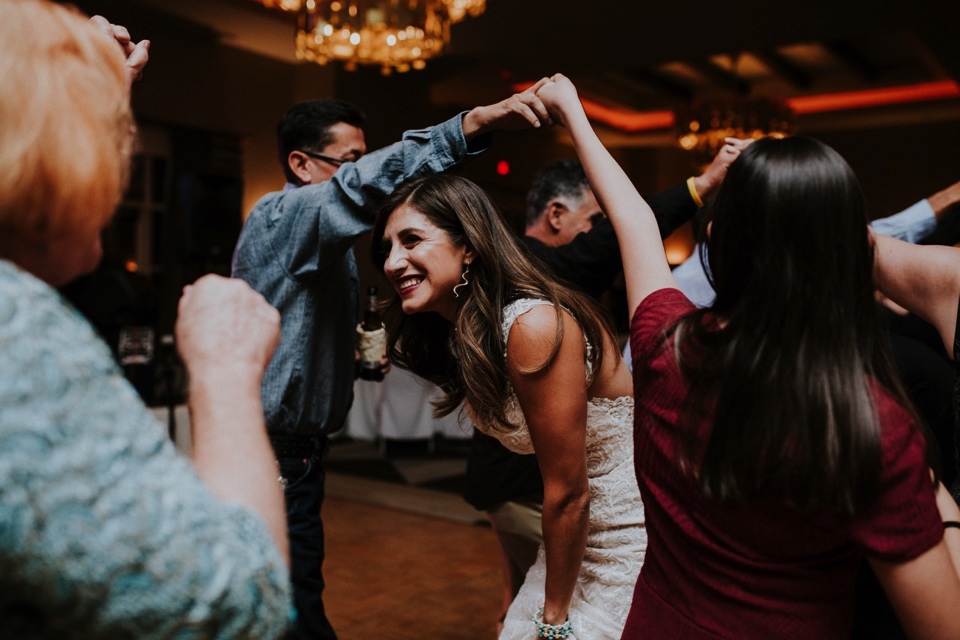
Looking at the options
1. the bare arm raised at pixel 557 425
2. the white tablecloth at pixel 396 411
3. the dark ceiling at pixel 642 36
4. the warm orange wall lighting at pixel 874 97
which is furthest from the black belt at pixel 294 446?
the warm orange wall lighting at pixel 874 97

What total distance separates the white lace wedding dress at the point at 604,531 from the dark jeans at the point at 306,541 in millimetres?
458

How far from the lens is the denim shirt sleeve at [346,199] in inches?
61.6

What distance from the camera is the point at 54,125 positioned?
0.61 metres

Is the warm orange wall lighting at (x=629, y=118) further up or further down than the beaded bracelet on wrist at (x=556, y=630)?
further up

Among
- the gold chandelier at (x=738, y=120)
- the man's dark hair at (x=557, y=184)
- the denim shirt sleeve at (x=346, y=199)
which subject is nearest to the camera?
the denim shirt sleeve at (x=346, y=199)

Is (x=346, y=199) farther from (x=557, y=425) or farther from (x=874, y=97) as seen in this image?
(x=874, y=97)

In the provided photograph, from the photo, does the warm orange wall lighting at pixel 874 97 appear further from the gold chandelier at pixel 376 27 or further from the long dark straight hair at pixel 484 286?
the long dark straight hair at pixel 484 286

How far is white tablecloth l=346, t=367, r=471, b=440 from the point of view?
599 centimetres

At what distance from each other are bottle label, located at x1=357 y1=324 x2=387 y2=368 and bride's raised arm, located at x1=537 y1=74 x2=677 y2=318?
0.99 m

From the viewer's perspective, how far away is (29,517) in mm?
537

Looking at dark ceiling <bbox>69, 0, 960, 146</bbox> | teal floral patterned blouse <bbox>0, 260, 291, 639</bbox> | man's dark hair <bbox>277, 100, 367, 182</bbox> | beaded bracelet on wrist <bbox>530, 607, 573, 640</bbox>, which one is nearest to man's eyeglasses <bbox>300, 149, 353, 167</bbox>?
man's dark hair <bbox>277, 100, 367, 182</bbox>

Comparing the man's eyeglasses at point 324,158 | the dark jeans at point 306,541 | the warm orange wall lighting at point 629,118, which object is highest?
the warm orange wall lighting at point 629,118

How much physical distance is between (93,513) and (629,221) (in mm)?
817

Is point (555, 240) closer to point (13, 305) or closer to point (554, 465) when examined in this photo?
point (554, 465)
